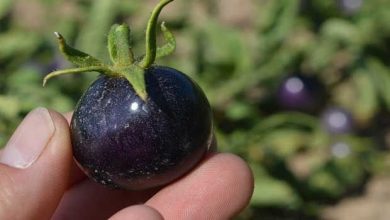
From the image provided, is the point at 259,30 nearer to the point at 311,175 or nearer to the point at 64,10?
the point at 311,175

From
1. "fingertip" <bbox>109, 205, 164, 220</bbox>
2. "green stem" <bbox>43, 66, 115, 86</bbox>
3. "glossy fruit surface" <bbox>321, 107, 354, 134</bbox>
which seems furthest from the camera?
"glossy fruit surface" <bbox>321, 107, 354, 134</bbox>

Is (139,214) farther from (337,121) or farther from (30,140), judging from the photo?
(337,121)

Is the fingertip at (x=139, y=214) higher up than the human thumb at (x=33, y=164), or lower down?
lower down

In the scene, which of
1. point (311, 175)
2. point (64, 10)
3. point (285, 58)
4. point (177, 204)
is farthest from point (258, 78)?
point (177, 204)

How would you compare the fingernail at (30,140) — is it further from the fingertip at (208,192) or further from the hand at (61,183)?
the fingertip at (208,192)

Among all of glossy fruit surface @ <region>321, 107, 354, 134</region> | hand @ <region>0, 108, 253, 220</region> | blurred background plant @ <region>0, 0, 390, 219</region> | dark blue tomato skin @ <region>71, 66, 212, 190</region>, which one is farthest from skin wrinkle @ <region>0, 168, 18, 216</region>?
glossy fruit surface @ <region>321, 107, 354, 134</region>

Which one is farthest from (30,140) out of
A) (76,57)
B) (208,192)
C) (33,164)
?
(208,192)

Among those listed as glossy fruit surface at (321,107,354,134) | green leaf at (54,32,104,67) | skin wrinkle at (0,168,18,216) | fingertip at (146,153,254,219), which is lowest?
glossy fruit surface at (321,107,354,134)

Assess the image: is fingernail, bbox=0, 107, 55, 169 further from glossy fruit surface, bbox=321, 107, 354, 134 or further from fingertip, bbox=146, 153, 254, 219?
glossy fruit surface, bbox=321, 107, 354, 134

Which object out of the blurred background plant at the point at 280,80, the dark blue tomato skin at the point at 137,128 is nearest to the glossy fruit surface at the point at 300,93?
the blurred background plant at the point at 280,80
